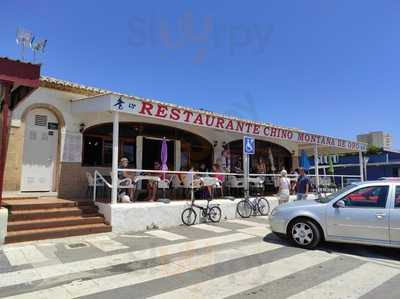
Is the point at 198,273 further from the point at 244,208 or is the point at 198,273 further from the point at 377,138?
the point at 377,138

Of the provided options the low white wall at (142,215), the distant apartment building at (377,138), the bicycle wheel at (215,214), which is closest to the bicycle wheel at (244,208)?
the bicycle wheel at (215,214)

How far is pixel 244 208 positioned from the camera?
43.7 feet

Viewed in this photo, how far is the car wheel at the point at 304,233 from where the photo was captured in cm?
805

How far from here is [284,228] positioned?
848 centimetres

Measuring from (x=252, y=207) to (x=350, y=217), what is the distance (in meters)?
5.98

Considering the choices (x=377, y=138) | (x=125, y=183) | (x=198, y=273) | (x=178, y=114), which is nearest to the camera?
(x=198, y=273)

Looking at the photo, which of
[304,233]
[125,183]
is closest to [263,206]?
[125,183]

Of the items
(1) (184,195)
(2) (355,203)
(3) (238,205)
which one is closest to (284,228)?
(2) (355,203)

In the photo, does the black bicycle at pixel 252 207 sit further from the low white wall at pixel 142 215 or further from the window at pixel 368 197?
the window at pixel 368 197

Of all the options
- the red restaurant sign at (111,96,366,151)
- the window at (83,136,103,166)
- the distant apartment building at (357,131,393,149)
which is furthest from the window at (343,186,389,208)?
the distant apartment building at (357,131,393,149)

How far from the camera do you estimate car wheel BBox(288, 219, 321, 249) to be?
8055mm

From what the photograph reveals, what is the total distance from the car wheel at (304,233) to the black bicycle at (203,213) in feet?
12.4

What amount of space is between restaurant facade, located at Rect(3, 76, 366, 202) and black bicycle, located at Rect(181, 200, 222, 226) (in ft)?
8.70

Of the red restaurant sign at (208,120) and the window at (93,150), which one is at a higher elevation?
the red restaurant sign at (208,120)
